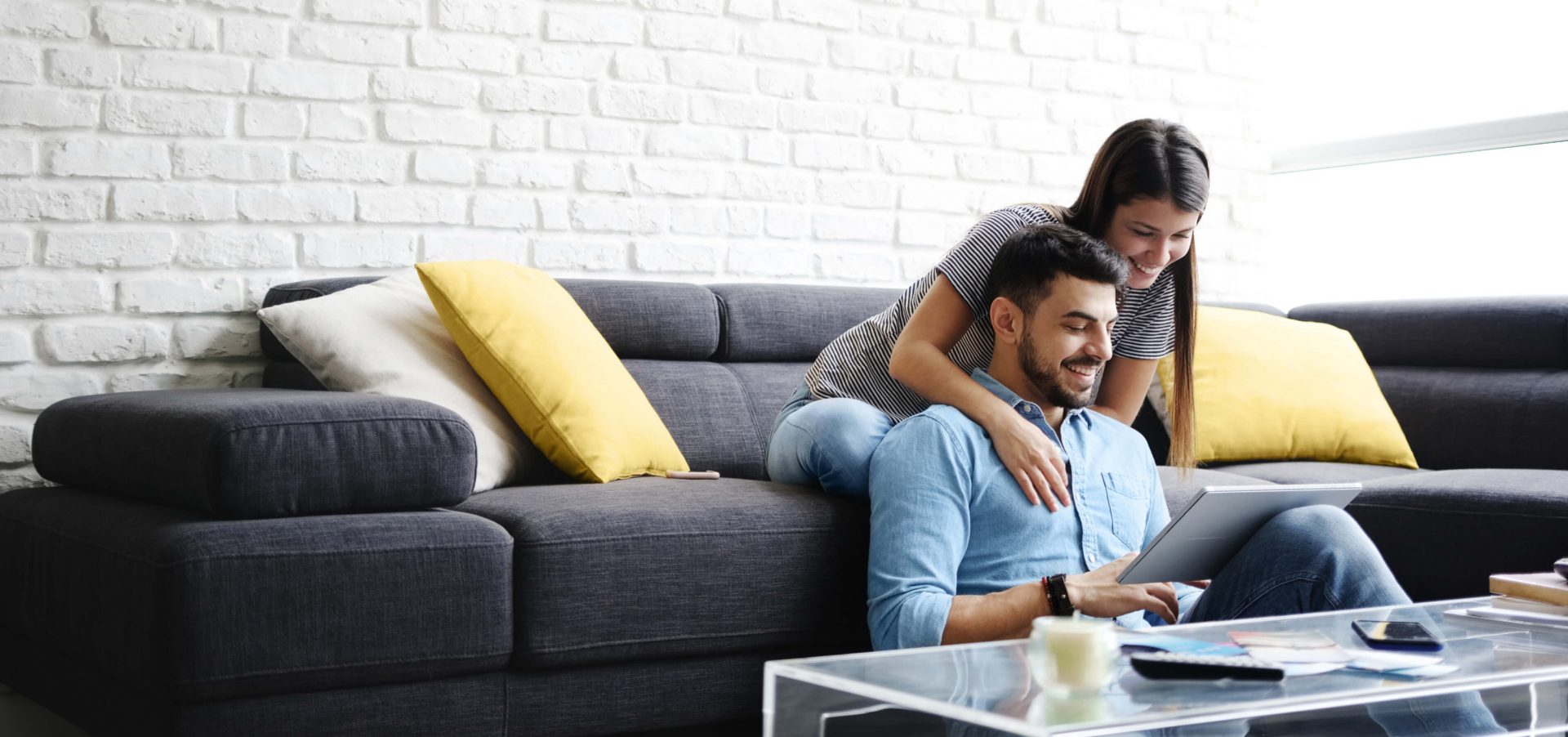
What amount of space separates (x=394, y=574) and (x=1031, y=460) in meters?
0.83

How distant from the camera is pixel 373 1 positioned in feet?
9.32

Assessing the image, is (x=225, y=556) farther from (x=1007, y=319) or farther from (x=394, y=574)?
(x=1007, y=319)

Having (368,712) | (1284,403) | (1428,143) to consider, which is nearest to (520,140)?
(368,712)

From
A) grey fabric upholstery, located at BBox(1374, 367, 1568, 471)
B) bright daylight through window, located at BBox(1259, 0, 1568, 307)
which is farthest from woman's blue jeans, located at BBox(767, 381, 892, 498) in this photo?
bright daylight through window, located at BBox(1259, 0, 1568, 307)

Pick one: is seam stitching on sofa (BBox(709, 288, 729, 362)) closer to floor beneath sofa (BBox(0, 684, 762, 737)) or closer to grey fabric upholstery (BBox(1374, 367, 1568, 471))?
floor beneath sofa (BBox(0, 684, 762, 737))

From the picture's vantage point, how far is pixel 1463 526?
2451 mm

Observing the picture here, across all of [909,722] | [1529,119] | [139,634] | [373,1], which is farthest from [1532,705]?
[1529,119]

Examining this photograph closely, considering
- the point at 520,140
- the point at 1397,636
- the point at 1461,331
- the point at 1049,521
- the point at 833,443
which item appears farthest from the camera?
the point at 1461,331

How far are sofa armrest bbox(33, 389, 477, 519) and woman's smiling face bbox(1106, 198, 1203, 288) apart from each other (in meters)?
0.98

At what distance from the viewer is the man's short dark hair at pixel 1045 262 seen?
6.21 ft

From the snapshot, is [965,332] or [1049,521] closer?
[1049,521]

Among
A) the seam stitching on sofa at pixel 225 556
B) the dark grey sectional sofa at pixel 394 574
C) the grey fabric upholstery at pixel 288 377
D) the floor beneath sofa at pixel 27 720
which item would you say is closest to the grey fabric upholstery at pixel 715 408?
the dark grey sectional sofa at pixel 394 574

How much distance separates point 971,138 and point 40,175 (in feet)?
6.90

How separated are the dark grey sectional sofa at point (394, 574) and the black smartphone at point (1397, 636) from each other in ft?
2.74
